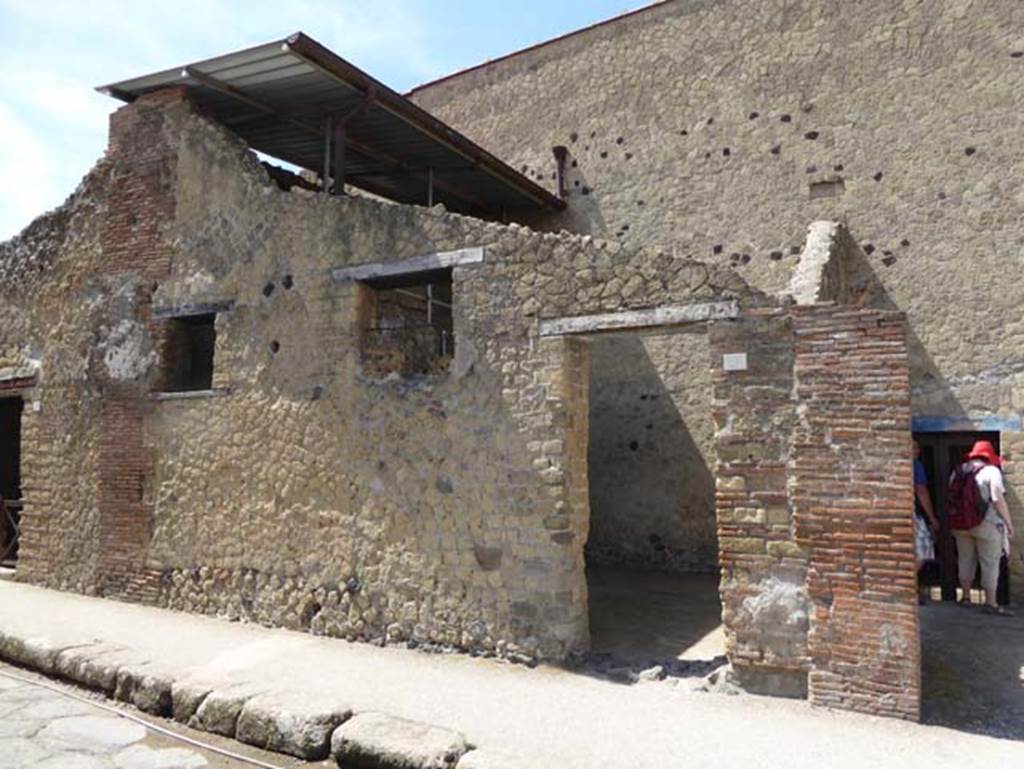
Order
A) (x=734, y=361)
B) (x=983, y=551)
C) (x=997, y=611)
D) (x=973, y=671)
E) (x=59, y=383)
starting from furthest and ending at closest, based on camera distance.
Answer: (x=59, y=383) < (x=997, y=611) < (x=983, y=551) < (x=973, y=671) < (x=734, y=361)

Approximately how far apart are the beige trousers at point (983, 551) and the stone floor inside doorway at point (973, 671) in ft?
1.13

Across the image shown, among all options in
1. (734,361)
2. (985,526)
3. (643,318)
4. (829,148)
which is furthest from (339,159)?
(985,526)

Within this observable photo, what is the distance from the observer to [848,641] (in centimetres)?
464

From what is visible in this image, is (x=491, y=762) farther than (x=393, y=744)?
No

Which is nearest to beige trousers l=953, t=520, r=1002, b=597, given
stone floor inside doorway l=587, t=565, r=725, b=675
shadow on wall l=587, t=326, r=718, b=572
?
stone floor inside doorway l=587, t=565, r=725, b=675

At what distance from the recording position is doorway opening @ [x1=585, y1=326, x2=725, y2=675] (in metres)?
9.27

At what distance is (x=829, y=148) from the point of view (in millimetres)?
9188

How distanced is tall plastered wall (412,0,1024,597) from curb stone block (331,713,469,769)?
6.59 metres

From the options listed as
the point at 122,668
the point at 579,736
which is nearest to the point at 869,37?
the point at 579,736

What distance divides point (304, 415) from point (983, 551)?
245 inches

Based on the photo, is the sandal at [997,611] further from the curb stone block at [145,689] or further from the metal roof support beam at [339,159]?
the metal roof support beam at [339,159]

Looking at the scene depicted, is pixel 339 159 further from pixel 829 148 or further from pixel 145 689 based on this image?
pixel 829 148

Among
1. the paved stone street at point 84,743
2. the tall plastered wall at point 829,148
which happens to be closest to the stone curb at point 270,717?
the paved stone street at point 84,743

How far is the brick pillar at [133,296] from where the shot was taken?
25.9 feet
